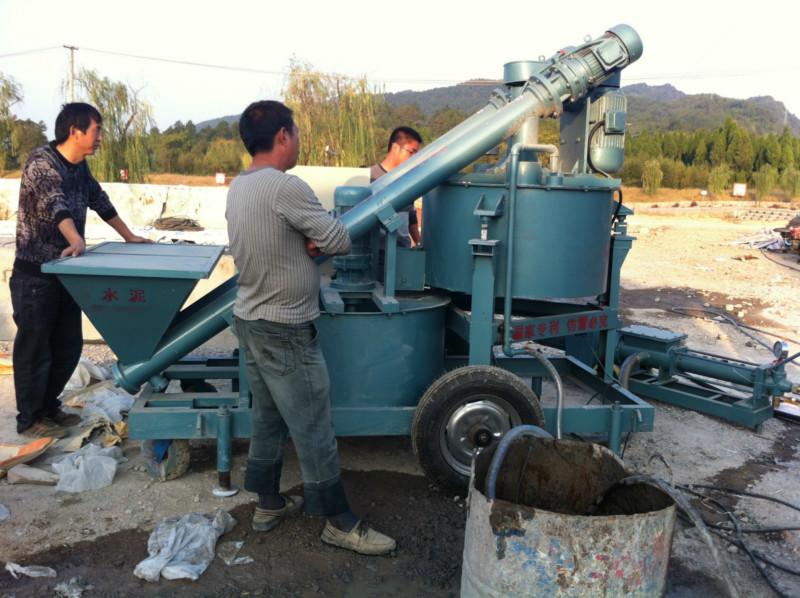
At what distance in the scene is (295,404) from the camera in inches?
130

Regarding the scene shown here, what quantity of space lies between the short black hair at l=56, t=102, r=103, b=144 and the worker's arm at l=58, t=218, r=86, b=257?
1.82ft

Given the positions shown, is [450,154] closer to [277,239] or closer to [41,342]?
[277,239]

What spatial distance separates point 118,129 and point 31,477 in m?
24.3

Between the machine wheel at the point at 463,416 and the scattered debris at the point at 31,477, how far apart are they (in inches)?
74.9

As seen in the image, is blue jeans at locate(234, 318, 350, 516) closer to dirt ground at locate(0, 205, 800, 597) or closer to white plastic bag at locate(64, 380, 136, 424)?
dirt ground at locate(0, 205, 800, 597)

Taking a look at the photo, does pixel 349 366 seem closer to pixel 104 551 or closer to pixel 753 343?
pixel 104 551

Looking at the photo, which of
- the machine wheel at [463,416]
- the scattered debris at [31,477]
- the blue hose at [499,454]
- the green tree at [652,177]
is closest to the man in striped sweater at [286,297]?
the machine wheel at [463,416]

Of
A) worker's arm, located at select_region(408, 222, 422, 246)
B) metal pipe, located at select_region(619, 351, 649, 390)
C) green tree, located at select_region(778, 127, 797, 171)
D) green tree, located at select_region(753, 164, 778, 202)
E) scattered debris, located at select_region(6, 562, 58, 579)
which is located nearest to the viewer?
scattered debris, located at select_region(6, 562, 58, 579)

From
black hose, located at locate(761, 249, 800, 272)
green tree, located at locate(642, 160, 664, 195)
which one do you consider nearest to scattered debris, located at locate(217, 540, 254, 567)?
black hose, located at locate(761, 249, 800, 272)

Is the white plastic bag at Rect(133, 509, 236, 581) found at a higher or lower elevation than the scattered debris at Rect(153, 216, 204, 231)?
lower

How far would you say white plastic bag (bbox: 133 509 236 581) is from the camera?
10.5 ft

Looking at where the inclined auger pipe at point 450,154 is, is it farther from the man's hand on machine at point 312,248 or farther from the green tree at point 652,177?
the green tree at point 652,177

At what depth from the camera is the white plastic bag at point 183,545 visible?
3.21m

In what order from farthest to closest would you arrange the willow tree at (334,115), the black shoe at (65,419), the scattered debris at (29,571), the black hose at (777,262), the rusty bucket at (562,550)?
the willow tree at (334,115), the black hose at (777,262), the black shoe at (65,419), the scattered debris at (29,571), the rusty bucket at (562,550)
